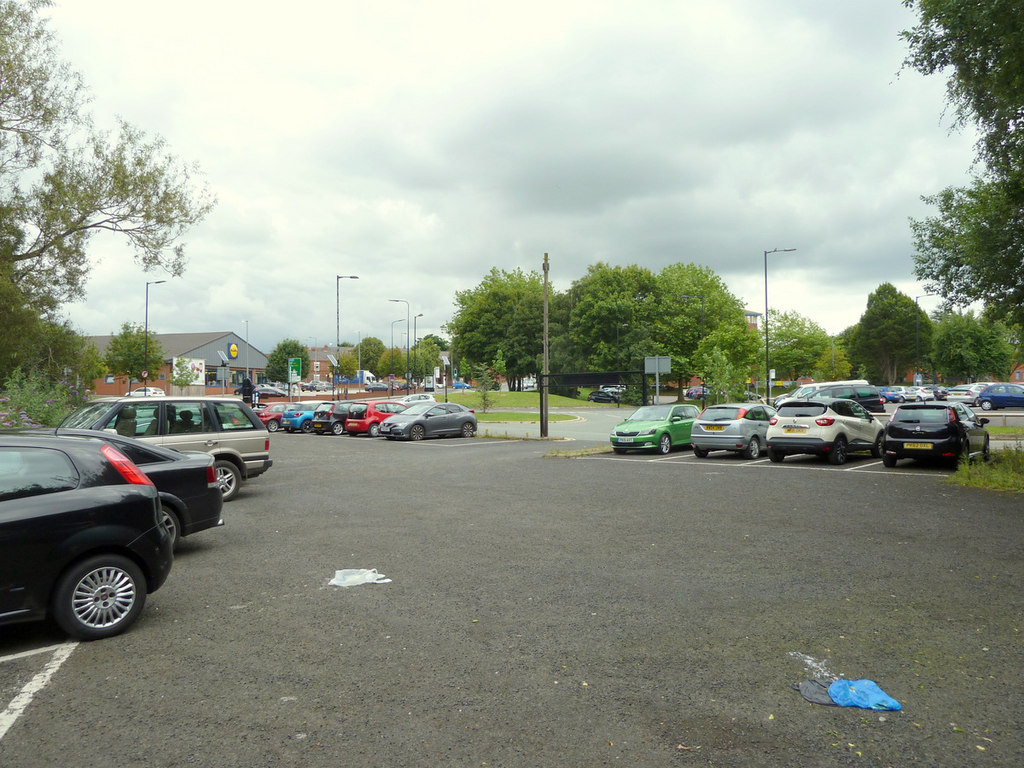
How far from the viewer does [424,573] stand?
700 centimetres

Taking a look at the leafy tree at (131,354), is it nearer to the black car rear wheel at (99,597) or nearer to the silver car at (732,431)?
the silver car at (732,431)

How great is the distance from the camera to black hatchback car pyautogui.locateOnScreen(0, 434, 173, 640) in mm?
4809

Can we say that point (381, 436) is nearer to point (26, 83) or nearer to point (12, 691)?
point (26, 83)

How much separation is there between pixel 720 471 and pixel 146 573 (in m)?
13.3

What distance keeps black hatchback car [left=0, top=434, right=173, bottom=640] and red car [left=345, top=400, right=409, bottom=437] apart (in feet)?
84.5

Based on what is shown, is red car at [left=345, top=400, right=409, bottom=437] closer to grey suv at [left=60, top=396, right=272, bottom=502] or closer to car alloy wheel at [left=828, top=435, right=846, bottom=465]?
grey suv at [left=60, top=396, right=272, bottom=502]

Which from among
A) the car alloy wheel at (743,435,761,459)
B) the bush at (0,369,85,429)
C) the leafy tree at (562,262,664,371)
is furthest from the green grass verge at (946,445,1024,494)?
the leafy tree at (562,262,664,371)

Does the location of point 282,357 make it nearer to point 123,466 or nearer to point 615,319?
point 615,319

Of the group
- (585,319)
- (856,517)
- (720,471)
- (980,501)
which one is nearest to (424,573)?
(856,517)

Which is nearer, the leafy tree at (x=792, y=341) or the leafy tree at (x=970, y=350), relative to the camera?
→ the leafy tree at (x=970, y=350)

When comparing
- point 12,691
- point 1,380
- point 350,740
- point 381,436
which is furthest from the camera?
point 381,436

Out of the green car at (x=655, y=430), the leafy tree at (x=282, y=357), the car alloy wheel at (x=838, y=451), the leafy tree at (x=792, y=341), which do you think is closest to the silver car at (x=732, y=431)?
the green car at (x=655, y=430)

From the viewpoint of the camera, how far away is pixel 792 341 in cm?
8850

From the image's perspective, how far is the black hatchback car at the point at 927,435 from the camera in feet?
52.4
